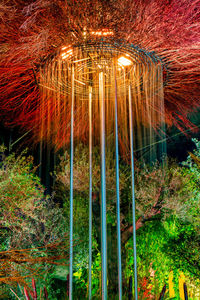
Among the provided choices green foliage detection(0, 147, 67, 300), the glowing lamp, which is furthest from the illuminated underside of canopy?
green foliage detection(0, 147, 67, 300)

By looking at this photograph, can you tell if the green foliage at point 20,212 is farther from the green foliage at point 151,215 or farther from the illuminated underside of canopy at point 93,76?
the illuminated underside of canopy at point 93,76

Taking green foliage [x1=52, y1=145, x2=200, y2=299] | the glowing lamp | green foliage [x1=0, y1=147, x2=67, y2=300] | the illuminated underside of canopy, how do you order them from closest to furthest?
the illuminated underside of canopy
the glowing lamp
green foliage [x1=0, y1=147, x2=67, y2=300]
green foliage [x1=52, y1=145, x2=200, y2=299]

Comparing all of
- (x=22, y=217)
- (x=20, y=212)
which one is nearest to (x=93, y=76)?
(x=20, y=212)

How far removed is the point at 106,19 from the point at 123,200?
381 centimetres

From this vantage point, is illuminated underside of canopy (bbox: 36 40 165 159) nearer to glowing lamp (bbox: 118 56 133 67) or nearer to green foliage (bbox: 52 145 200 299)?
glowing lamp (bbox: 118 56 133 67)

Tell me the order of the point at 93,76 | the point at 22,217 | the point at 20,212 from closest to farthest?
the point at 93,76 → the point at 20,212 → the point at 22,217

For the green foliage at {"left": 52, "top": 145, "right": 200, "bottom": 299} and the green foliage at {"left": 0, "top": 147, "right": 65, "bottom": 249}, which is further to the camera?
the green foliage at {"left": 52, "top": 145, "right": 200, "bottom": 299}

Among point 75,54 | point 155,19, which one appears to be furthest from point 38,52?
point 155,19

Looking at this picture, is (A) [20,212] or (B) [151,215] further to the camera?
(B) [151,215]

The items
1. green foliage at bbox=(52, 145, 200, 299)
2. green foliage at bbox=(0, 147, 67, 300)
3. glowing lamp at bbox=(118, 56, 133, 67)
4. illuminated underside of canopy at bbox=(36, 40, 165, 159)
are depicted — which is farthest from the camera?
green foliage at bbox=(52, 145, 200, 299)

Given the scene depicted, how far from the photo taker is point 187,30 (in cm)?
220

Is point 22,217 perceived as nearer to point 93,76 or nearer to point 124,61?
point 93,76

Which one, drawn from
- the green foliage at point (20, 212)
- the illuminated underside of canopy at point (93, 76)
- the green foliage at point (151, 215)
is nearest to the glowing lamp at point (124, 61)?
the illuminated underside of canopy at point (93, 76)

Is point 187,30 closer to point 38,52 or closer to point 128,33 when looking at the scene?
point 128,33
